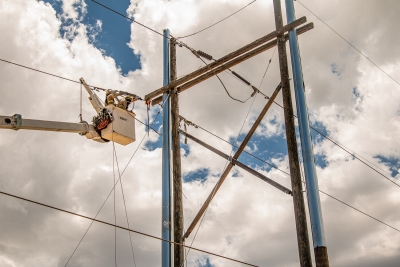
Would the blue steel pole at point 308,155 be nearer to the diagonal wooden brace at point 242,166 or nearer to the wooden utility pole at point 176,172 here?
the diagonal wooden brace at point 242,166

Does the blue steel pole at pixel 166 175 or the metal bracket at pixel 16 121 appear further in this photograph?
the blue steel pole at pixel 166 175

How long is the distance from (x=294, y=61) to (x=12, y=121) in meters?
5.49

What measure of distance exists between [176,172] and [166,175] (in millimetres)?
243

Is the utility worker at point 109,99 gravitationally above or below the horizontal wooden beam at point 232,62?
below

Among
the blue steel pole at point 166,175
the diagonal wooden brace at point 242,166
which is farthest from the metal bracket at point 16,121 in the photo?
the diagonal wooden brace at point 242,166

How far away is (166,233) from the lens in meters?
8.91

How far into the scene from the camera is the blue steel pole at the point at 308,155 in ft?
23.1

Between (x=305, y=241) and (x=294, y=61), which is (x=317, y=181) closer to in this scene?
(x=305, y=241)

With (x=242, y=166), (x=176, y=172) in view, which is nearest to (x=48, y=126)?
(x=176, y=172)

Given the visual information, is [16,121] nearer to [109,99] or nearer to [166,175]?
[109,99]

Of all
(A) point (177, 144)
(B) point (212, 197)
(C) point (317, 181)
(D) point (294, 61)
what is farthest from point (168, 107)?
(C) point (317, 181)

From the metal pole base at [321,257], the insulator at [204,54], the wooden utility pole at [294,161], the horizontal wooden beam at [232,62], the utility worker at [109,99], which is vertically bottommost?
the metal pole base at [321,257]

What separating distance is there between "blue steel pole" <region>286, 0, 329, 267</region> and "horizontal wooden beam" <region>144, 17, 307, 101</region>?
0.17 metres

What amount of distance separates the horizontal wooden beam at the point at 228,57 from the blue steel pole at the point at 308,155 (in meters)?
0.17
